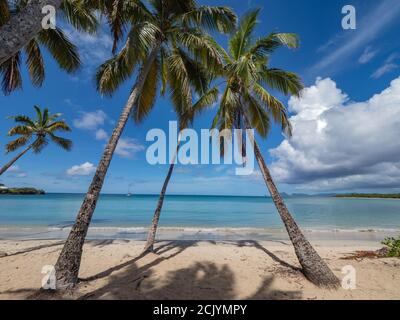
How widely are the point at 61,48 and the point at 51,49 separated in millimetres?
358

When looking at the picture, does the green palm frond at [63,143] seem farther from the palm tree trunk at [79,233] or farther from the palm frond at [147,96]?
the palm tree trunk at [79,233]

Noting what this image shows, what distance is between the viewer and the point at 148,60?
23.2 ft

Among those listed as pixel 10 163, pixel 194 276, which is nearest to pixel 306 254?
pixel 194 276

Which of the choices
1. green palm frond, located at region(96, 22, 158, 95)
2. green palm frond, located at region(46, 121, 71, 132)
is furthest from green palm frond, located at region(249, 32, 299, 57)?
green palm frond, located at region(46, 121, 71, 132)

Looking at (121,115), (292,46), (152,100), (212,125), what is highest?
(292,46)

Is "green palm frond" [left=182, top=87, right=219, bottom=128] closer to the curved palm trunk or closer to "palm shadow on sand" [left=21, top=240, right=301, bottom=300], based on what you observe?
the curved palm trunk

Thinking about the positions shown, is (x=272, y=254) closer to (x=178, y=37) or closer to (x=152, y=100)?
(x=152, y=100)

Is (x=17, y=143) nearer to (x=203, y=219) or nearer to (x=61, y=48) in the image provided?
(x=61, y=48)

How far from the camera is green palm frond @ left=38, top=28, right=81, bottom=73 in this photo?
741cm

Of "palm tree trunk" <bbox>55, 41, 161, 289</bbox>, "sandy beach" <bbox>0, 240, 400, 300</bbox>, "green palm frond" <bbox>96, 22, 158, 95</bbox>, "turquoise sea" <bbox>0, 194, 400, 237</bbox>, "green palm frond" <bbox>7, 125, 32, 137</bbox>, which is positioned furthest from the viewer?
"turquoise sea" <bbox>0, 194, 400, 237</bbox>

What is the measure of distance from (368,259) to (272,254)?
299 centimetres

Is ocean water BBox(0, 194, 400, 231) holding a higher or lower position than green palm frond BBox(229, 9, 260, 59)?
lower
